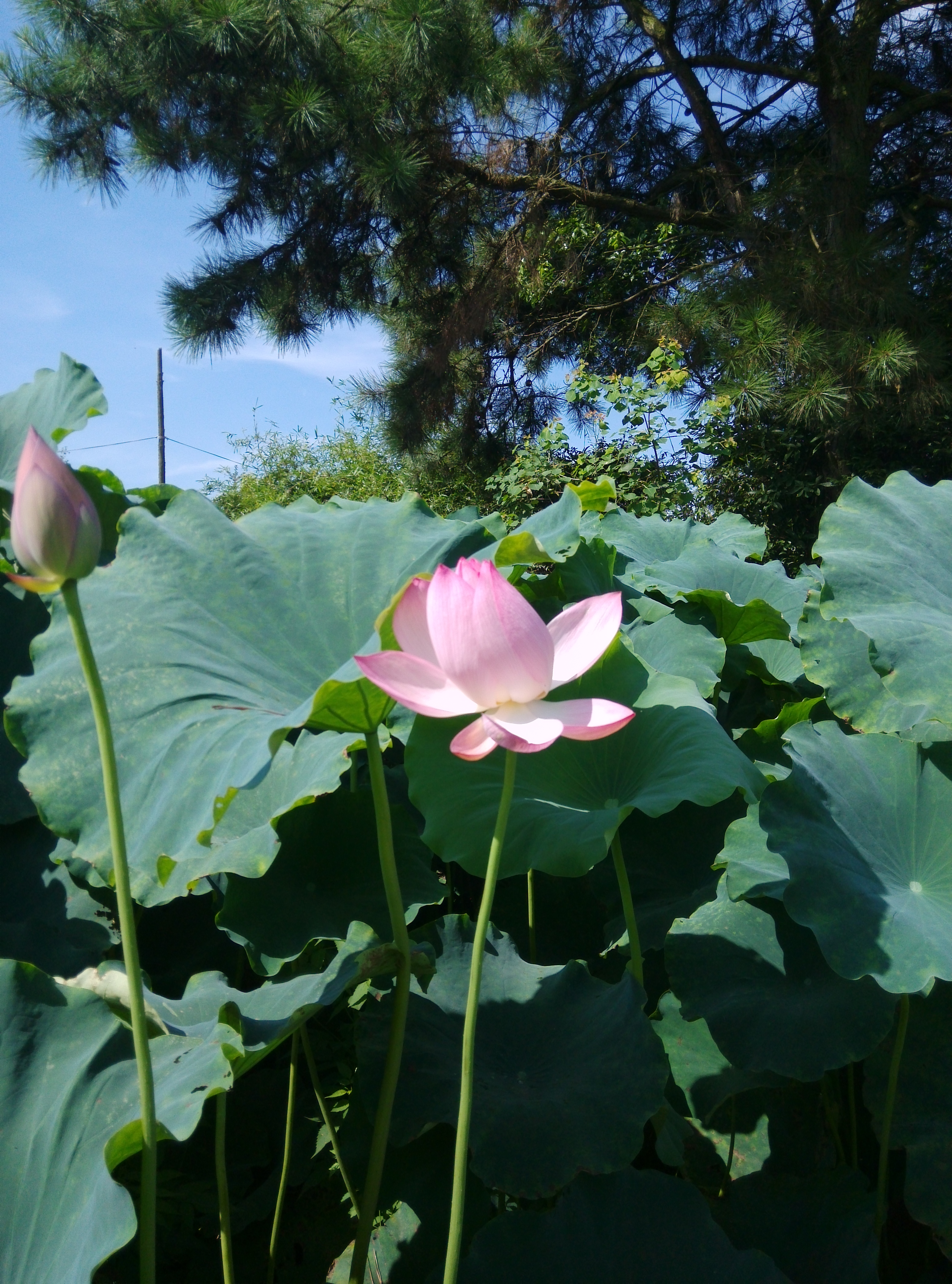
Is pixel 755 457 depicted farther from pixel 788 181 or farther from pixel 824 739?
pixel 824 739

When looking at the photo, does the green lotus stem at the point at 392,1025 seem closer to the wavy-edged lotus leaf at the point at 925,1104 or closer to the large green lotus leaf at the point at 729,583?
the wavy-edged lotus leaf at the point at 925,1104

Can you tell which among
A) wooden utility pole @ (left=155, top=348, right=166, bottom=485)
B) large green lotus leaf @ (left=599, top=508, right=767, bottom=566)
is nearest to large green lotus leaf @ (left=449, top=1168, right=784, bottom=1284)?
large green lotus leaf @ (left=599, top=508, right=767, bottom=566)

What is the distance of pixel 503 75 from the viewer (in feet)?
17.6

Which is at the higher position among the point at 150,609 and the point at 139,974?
the point at 150,609

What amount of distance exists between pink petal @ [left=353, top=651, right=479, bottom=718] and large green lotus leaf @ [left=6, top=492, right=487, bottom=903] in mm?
70

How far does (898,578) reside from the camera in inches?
35.0

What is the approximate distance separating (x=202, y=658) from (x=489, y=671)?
1.03 feet

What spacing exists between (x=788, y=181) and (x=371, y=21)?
2577 mm

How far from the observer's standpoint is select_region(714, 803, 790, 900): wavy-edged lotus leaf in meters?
0.69

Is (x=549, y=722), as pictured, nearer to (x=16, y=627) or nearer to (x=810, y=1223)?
(x=810, y=1223)

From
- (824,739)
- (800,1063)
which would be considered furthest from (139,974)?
(824,739)

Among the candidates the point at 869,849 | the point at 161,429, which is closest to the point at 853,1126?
the point at 869,849

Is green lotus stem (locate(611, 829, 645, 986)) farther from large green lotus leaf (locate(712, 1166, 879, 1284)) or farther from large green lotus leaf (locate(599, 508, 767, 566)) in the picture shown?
large green lotus leaf (locate(599, 508, 767, 566))

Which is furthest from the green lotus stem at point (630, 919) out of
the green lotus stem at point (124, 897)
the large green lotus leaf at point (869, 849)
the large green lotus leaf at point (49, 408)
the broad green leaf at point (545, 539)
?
the large green lotus leaf at point (49, 408)
